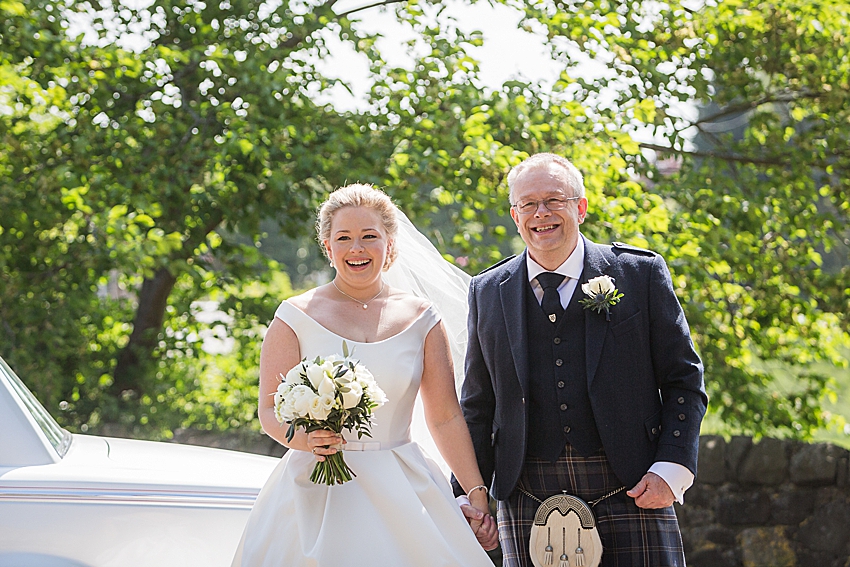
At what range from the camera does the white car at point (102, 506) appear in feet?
9.16

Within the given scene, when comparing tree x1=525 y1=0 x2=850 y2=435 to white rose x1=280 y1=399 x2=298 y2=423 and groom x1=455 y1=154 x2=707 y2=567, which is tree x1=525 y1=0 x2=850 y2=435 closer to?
groom x1=455 y1=154 x2=707 y2=567

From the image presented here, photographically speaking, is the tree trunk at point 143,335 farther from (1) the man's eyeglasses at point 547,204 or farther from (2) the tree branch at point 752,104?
(1) the man's eyeglasses at point 547,204

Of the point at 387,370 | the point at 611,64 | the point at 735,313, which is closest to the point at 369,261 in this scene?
the point at 387,370

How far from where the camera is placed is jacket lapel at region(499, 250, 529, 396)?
294cm

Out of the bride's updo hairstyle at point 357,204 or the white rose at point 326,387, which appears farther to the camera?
the bride's updo hairstyle at point 357,204

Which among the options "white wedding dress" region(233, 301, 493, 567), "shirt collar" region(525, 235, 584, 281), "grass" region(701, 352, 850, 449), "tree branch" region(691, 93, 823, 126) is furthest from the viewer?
"tree branch" region(691, 93, 823, 126)

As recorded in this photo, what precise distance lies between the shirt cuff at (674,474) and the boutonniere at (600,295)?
0.50 metres

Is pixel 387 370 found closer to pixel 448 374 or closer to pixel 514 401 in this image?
pixel 448 374

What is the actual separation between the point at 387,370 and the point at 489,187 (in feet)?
9.49

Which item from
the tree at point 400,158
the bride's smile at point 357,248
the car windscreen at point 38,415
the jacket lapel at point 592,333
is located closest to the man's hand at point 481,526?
the jacket lapel at point 592,333

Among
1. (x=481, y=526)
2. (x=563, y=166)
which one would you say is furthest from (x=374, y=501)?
(x=563, y=166)

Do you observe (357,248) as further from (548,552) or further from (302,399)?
(548,552)

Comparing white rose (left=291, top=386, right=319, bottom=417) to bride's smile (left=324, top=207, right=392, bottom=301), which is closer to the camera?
white rose (left=291, top=386, right=319, bottom=417)

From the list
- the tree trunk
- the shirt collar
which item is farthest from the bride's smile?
the tree trunk
